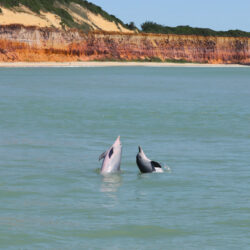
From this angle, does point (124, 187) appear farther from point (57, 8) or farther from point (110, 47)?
A: point (57, 8)

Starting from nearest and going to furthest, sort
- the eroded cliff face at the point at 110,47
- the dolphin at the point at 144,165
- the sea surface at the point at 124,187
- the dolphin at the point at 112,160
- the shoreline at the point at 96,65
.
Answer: the sea surface at the point at 124,187
the dolphin at the point at 112,160
the dolphin at the point at 144,165
the eroded cliff face at the point at 110,47
the shoreline at the point at 96,65

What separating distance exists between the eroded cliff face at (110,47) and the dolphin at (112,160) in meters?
104

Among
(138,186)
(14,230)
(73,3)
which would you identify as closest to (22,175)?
(138,186)

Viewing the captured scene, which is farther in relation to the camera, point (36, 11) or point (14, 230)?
point (36, 11)

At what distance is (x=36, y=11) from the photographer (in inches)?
5458

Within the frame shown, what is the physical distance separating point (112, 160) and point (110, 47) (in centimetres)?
12778

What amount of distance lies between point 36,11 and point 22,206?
127 meters

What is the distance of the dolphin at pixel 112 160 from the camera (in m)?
18.2

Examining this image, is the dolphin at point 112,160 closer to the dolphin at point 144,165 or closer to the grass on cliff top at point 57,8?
the dolphin at point 144,165

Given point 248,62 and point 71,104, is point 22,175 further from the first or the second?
point 248,62

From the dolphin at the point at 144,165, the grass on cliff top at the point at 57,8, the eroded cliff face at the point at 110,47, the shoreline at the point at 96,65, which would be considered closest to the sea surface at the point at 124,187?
the dolphin at the point at 144,165

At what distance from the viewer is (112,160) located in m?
18.4

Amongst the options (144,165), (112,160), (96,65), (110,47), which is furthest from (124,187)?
(110,47)

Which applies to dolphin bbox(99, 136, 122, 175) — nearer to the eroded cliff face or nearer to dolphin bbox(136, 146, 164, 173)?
dolphin bbox(136, 146, 164, 173)
